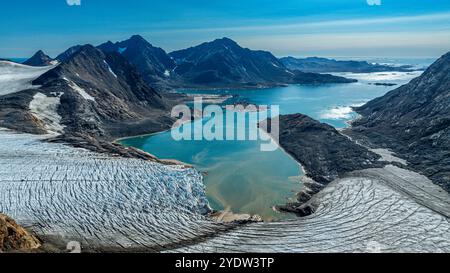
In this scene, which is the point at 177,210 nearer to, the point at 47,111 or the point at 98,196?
the point at 98,196

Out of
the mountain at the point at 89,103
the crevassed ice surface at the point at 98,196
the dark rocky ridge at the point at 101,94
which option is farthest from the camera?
the dark rocky ridge at the point at 101,94

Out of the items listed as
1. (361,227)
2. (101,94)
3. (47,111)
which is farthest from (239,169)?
(101,94)

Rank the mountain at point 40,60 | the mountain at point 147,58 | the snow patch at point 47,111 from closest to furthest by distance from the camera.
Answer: the snow patch at point 47,111
the mountain at point 40,60
the mountain at point 147,58

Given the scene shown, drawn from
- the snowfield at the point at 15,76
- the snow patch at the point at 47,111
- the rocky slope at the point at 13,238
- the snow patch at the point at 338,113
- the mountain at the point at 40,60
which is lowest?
the rocky slope at the point at 13,238

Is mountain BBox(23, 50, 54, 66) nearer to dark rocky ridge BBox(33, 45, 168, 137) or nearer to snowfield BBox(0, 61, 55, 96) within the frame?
snowfield BBox(0, 61, 55, 96)

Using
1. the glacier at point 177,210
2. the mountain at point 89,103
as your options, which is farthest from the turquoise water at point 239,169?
the mountain at point 89,103

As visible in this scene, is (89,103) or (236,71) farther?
(236,71)

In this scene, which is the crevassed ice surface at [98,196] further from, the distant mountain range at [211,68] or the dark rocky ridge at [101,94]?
the distant mountain range at [211,68]
